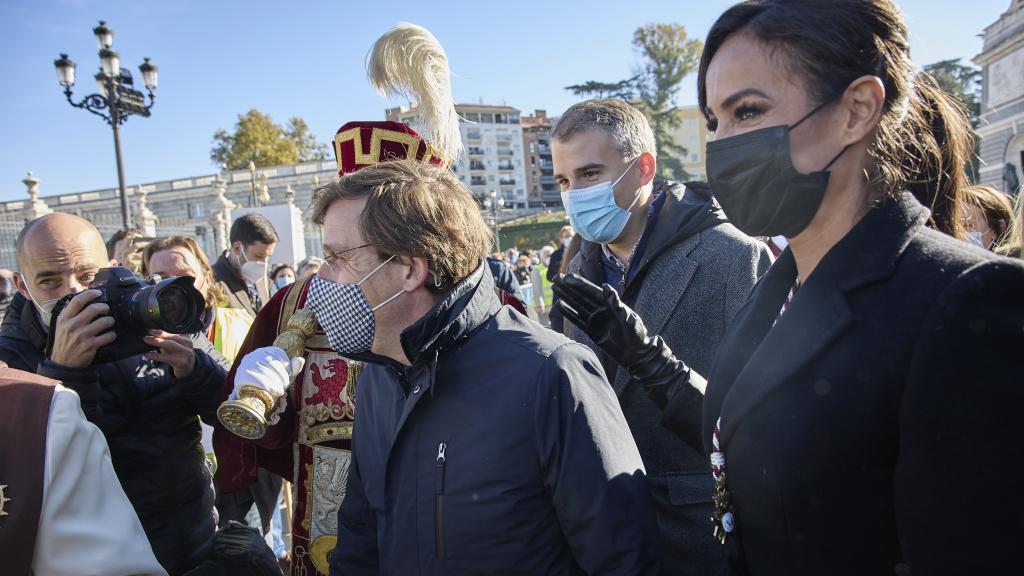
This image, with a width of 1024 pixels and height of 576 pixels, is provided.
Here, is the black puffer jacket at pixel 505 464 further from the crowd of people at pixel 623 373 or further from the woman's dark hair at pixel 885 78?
the woman's dark hair at pixel 885 78

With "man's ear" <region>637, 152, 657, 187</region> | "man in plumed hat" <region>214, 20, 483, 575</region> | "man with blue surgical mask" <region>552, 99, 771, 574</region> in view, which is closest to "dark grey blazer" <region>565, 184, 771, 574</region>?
"man with blue surgical mask" <region>552, 99, 771, 574</region>

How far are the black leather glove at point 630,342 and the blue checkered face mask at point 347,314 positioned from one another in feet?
2.05

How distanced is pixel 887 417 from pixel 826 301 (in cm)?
24

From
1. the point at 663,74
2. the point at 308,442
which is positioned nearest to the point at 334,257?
the point at 308,442

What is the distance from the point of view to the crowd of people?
3.57ft

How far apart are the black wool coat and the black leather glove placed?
649 millimetres

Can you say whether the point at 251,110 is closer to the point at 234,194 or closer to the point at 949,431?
the point at 234,194

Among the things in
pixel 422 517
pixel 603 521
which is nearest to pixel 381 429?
pixel 422 517

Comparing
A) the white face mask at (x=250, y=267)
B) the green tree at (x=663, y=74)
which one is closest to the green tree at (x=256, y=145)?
the green tree at (x=663, y=74)

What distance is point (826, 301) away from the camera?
3.98ft

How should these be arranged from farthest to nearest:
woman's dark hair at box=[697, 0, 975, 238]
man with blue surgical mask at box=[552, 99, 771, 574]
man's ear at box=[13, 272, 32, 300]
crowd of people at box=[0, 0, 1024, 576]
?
man's ear at box=[13, 272, 32, 300], man with blue surgical mask at box=[552, 99, 771, 574], woman's dark hair at box=[697, 0, 975, 238], crowd of people at box=[0, 0, 1024, 576]

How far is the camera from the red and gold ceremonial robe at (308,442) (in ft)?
9.08

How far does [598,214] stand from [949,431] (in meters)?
1.97

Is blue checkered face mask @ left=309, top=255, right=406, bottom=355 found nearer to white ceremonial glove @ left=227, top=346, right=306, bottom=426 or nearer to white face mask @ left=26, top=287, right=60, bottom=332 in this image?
white ceremonial glove @ left=227, top=346, right=306, bottom=426
